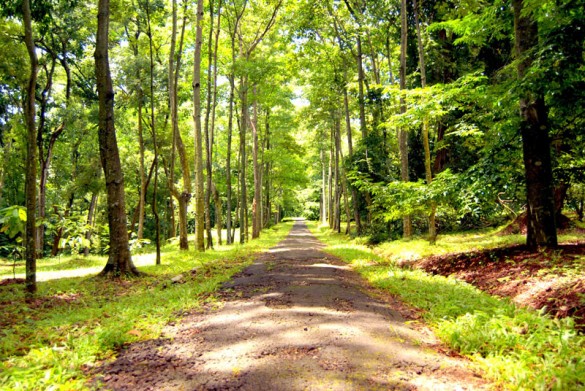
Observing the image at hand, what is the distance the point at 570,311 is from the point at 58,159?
29305mm

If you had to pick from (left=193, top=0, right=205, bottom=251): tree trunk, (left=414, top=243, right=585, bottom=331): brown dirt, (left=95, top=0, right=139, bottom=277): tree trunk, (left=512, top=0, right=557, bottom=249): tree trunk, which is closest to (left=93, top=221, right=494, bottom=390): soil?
(left=414, top=243, right=585, bottom=331): brown dirt

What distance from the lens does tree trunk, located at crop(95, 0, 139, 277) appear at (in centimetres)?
805

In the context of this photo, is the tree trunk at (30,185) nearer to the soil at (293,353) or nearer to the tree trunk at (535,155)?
the soil at (293,353)

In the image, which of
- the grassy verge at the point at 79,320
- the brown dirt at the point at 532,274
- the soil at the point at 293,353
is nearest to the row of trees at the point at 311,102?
the brown dirt at the point at 532,274

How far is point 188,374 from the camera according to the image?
309cm

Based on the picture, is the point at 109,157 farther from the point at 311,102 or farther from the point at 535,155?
the point at 311,102

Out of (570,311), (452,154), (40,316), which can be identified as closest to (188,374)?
(40,316)

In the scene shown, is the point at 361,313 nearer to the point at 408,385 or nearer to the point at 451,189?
the point at 408,385

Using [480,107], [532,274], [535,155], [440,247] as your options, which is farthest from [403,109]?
[532,274]

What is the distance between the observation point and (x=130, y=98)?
50.9ft

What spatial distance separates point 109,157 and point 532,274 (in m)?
8.98

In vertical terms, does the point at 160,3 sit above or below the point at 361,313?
above

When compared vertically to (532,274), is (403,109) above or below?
above

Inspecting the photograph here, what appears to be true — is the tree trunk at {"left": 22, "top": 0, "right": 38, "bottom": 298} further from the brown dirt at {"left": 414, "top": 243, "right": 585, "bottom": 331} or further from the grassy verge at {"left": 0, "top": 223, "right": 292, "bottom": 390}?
the brown dirt at {"left": 414, "top": 243, "right": 585, "bottom": 331}
